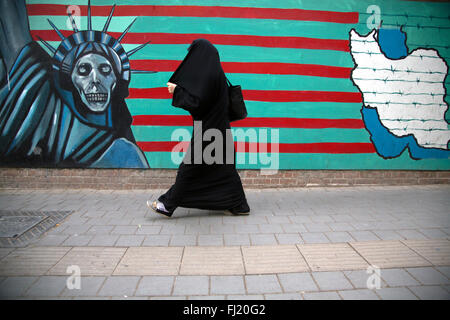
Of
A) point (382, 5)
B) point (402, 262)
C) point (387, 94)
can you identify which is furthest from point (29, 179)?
point (382, 5)

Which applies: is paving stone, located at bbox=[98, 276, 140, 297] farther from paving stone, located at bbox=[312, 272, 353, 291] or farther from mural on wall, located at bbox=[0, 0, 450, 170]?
mural on wall, located at bbox=[0, 0, 450, 170]

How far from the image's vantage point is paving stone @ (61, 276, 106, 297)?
2.38 metres

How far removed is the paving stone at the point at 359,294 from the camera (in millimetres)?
2350

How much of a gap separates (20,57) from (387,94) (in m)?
6.51

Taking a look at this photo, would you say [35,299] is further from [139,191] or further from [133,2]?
[133,2]

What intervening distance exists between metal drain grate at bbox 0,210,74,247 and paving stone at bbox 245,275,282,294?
2.39 metres

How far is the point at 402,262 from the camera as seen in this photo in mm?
2922

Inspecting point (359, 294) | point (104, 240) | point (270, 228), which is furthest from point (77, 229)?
point (359, 294)

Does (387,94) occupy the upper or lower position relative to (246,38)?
lower

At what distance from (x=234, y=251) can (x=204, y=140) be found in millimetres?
1450

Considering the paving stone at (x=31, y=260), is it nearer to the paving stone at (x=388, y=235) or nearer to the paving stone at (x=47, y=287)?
the paving stone at (x=47, y=287)

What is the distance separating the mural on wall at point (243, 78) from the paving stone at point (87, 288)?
305 cm

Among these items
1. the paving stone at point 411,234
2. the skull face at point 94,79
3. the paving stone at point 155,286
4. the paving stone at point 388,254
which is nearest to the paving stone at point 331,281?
the paving stone at point 388,254

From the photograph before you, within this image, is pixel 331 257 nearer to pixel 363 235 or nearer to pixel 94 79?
pixel 363 235
